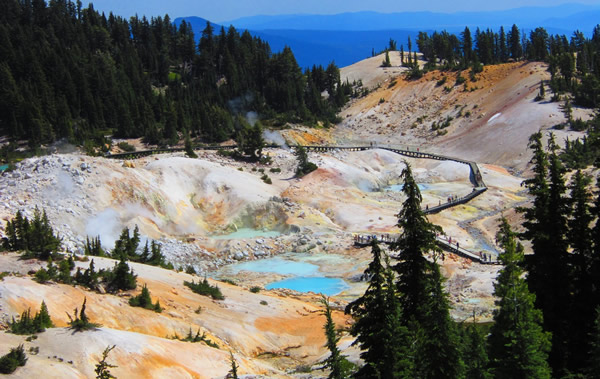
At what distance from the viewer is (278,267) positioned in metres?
51.2

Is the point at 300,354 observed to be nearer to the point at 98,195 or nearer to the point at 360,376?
the point at 360,376

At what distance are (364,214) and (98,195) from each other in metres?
27.8

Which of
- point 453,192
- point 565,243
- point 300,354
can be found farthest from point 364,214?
point 565,243

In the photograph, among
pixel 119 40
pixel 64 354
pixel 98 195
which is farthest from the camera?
pixel 119 40

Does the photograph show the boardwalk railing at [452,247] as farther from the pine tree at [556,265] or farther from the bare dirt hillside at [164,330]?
the pine tree at [556,265]

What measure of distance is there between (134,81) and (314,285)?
73.9 meters

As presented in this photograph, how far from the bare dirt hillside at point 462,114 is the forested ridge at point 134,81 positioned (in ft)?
30.3

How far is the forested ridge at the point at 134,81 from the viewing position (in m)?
87.9

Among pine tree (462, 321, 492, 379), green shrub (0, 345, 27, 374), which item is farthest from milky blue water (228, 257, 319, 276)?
green shrub (0, 345, 27, 374)

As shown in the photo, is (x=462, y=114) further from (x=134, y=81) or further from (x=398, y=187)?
(x=134, y=81)

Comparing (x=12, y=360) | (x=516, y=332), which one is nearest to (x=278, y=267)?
(x=12, y=360)

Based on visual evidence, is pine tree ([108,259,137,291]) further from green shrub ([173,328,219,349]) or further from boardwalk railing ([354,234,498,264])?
boardwalk railing ([354,234,498,264])

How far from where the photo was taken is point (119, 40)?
12938cm

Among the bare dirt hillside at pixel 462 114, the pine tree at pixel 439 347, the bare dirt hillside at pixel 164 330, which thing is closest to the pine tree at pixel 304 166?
the bare dirt hillside at pixel 462 114
